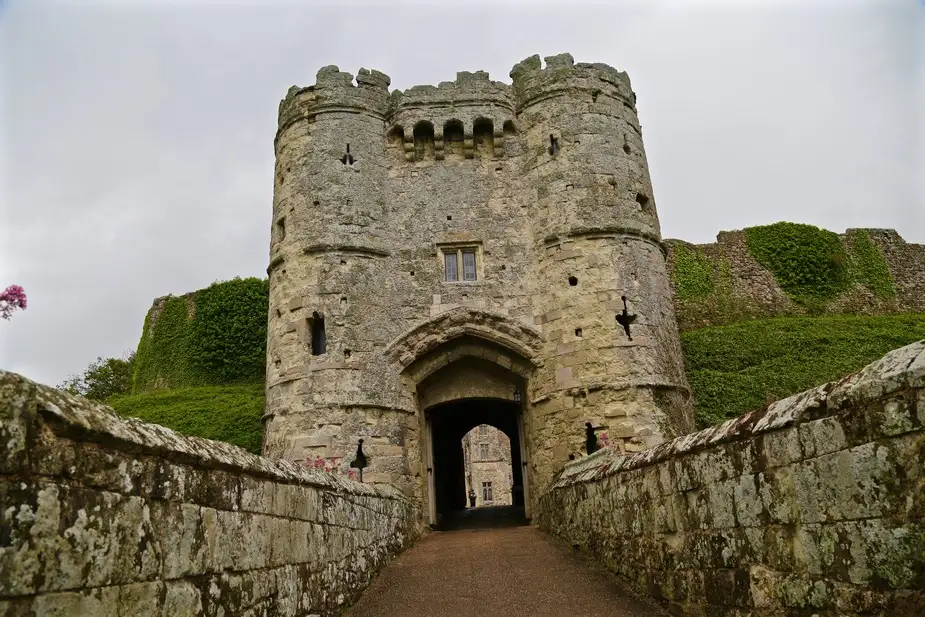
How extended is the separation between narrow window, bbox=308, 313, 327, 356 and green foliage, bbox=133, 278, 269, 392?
7.03 metres

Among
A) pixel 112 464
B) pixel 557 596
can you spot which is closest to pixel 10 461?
pixel 112 464

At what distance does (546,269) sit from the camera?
563 inches

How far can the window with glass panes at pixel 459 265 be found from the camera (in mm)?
14711

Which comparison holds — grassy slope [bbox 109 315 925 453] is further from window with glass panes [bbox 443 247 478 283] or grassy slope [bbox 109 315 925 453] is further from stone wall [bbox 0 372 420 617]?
stone wall [bbox 0 372 420 617]

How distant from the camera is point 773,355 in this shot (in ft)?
55.6

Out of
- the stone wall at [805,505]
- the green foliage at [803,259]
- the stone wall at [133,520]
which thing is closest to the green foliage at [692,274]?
the green foliage at [803,259]

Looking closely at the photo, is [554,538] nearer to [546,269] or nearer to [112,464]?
[546,269]

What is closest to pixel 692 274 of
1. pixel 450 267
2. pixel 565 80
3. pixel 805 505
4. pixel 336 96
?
pixel 565 80

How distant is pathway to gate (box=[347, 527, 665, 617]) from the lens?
623cm

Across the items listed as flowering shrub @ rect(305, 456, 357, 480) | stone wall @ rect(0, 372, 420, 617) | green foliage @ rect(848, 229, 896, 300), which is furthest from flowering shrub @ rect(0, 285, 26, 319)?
green foliage @ rect(848, 229, 896, 300)

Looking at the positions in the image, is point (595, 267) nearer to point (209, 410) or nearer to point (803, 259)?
point (209, 410)

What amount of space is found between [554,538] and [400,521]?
2.36m

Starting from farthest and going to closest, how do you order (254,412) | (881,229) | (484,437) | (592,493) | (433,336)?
(484,437) → (881,229) → (254,412) → (433,336) → (592,493)

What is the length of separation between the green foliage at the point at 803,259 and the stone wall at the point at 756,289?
259mm
